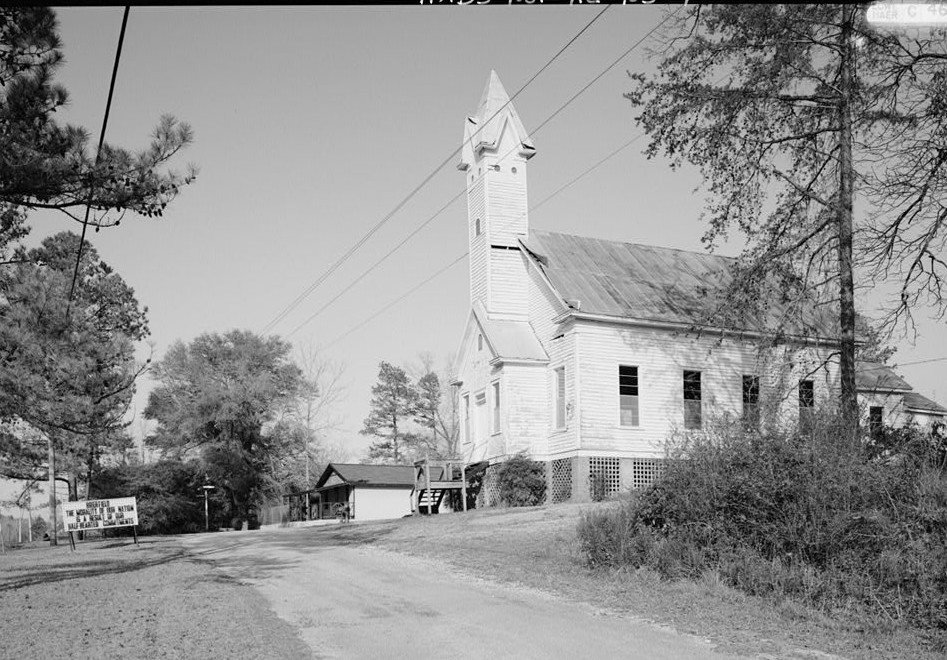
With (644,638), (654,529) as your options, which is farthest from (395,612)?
(654,529)

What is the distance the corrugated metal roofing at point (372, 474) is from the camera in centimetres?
4840

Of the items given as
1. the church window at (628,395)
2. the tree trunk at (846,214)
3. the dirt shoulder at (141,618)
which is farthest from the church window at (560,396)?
the dirt shoulder at (141,618)

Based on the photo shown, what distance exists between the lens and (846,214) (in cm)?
1638

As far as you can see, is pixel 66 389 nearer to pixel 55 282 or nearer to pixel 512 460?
pixel 55 282

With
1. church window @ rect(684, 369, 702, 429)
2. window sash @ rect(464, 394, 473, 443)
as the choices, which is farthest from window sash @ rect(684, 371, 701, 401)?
window sash @ rect(464, 394, 473, 443)

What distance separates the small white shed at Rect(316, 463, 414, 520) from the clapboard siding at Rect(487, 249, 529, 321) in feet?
69.6

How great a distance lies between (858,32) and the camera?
15547 mm

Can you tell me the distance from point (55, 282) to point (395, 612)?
37.7 feet

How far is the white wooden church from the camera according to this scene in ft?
86.3

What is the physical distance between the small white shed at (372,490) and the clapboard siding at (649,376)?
76.2 feet

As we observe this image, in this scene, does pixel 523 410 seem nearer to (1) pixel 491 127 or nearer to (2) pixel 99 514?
(1) pixel 491 127

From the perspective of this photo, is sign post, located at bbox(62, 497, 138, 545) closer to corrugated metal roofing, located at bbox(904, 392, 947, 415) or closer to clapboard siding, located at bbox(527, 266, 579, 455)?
clapboard siding, located at bbox(527, 266, 579, 455)

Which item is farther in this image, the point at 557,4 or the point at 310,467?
the point at 310,467

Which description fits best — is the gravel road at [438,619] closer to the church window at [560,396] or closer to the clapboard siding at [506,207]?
the church window at [560,396]
